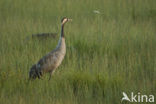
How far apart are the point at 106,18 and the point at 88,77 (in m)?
4.43

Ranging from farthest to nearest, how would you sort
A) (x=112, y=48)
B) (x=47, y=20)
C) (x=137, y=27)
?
(x=47, y=20) < (x=137, y=27) < (x=112, y=48)

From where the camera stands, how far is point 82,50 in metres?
6.67

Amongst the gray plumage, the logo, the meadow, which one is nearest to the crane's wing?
the gray plumage

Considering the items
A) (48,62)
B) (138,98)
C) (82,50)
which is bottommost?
(138,98)

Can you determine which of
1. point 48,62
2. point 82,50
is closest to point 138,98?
point 48,62

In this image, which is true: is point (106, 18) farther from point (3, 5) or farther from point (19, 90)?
point (19, 90)

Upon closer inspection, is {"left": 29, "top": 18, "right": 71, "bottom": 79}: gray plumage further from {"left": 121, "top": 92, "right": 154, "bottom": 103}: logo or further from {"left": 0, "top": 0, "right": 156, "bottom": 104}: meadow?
{"left": 121, "top": 92, "right": 154, "bottom": 103}: logo

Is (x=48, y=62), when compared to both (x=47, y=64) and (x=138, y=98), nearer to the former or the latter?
(x=47, y=64)

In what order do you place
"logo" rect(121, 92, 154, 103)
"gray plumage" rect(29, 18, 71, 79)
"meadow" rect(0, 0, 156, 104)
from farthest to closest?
"gray plumage" rect(29, 18, 71, 79) → "meadow" rect(0, 0, 156, 104) → "logo" rect(121, 92, 154, 103)

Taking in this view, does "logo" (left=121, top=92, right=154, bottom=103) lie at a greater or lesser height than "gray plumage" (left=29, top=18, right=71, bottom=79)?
lesser

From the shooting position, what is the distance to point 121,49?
664 centimetres

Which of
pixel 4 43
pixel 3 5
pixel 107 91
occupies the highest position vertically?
pixel 3 5

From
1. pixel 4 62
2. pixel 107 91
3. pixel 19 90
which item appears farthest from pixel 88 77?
pixel 4 62

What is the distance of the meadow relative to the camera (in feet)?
15.5
